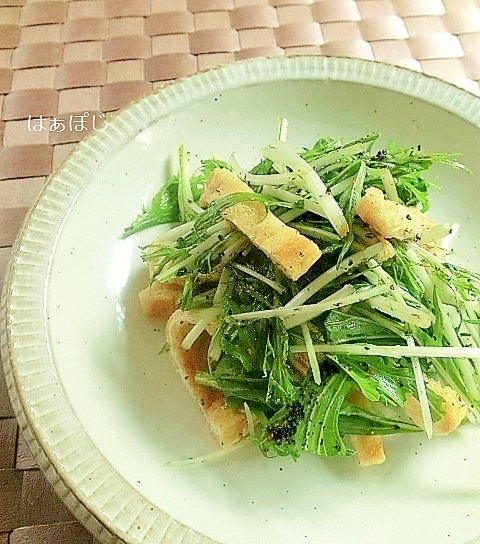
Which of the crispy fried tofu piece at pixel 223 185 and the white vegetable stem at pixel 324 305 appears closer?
the white vegetable stem at pixel 324 305

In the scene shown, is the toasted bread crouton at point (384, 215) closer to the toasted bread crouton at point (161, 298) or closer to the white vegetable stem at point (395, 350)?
the white vegetable stem at point (395, 350)

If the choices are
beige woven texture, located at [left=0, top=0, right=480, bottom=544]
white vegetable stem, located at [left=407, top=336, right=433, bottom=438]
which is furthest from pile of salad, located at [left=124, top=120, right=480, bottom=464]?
beige woven texture, located at [left=0, top=0, right=480, bottom=544]

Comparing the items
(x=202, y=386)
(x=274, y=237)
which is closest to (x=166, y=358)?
(x=202, y=386)

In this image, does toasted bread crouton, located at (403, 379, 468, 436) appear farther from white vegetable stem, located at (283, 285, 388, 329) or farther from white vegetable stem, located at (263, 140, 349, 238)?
white vegetable stem, located at (263, 140, 349, 238)

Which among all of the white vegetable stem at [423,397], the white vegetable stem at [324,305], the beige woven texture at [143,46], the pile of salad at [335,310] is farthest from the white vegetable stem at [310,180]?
the beige woven texture at [143,46]

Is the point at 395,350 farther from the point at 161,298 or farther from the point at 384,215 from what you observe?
the point at 161,298

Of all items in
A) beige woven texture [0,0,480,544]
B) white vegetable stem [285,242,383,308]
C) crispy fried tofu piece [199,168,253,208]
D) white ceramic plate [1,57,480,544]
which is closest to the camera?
white ceramic plate [1,57,480,544]
